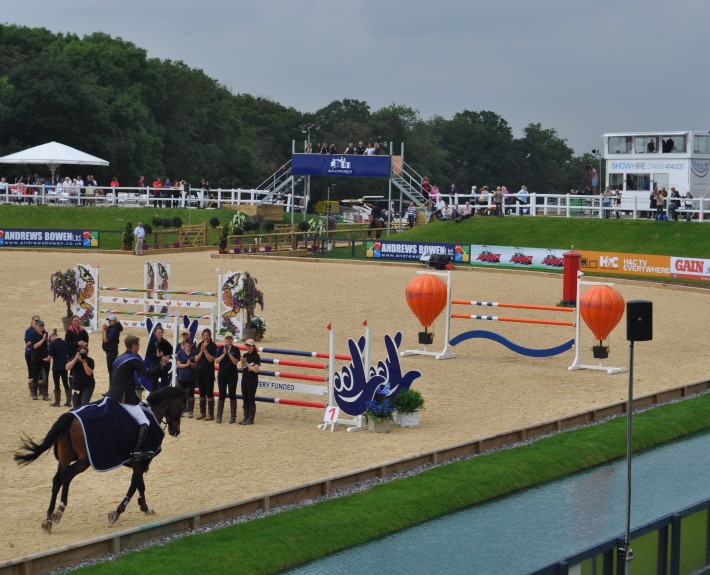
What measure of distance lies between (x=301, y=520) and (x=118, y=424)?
2525 millimetres

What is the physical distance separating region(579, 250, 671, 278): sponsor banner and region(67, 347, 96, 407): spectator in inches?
1049

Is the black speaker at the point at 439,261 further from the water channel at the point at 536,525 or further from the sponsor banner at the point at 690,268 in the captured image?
the water channel at the point at 536,525

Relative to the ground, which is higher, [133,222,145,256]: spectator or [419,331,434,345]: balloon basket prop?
[133,222,145,256]: spectator

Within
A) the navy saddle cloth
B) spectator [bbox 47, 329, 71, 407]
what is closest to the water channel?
the navy saddle cloth

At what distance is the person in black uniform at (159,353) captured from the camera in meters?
21.2

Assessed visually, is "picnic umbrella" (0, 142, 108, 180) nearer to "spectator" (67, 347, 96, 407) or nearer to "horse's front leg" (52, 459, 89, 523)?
"spectator" (67, 347, 96, 407)

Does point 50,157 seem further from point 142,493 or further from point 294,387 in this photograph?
point 142,493

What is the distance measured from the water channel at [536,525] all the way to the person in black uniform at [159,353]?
6726 mm

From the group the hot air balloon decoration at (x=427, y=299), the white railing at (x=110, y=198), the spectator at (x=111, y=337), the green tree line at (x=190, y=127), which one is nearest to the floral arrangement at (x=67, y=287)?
the spectator at (x=111, y=337)

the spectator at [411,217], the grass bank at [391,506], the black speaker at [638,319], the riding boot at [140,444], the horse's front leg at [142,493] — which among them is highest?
the spectator at [411,217]

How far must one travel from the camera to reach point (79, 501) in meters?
15.7

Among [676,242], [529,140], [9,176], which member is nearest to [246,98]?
[529,140]

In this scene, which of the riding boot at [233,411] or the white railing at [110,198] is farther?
the white railing at [110,198]

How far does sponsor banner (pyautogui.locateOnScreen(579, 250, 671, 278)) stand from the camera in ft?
141
